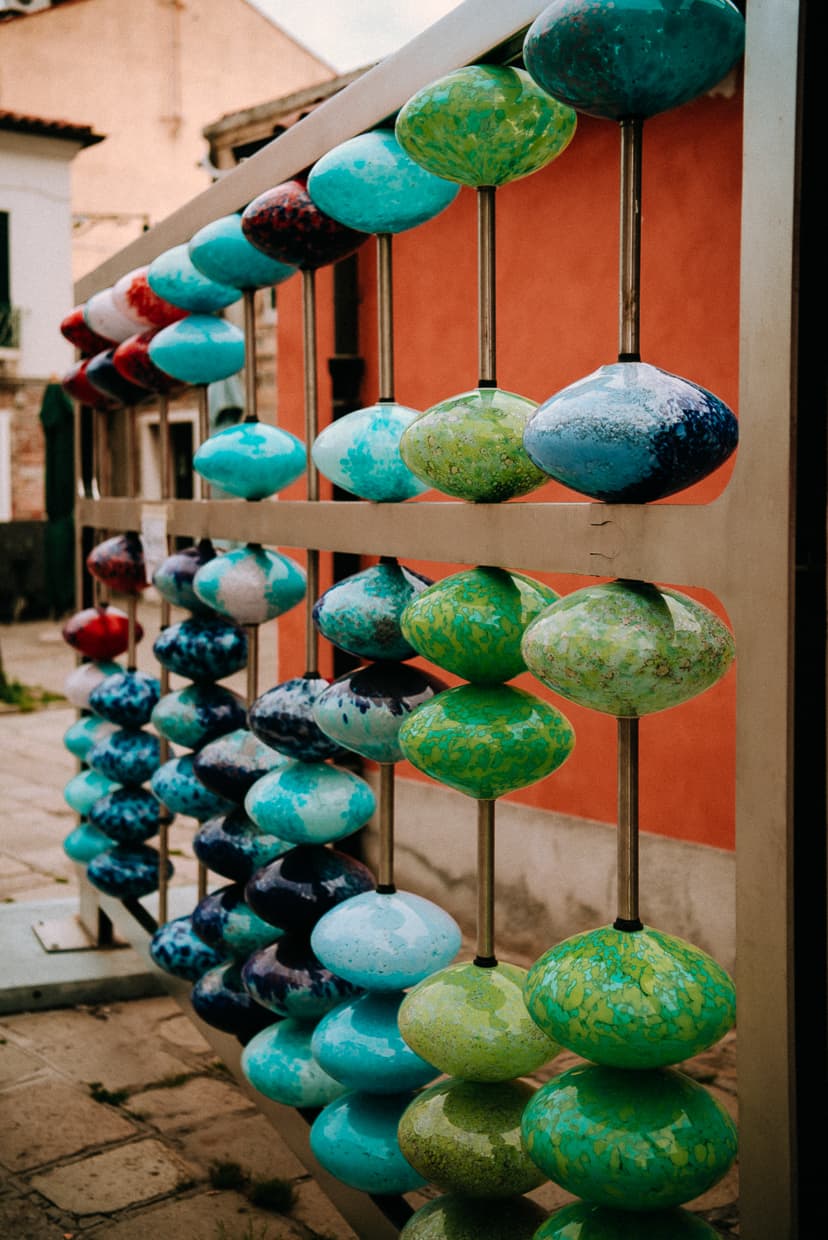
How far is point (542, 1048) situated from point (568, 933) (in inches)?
90.1

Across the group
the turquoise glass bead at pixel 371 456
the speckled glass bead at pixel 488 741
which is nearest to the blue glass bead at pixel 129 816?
the turquoise glass bead at pixel 371 456

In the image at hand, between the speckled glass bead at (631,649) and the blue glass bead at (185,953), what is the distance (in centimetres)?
139

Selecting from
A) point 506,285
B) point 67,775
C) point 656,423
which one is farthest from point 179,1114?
point 67,775

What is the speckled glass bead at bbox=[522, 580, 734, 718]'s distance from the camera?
0.98 m

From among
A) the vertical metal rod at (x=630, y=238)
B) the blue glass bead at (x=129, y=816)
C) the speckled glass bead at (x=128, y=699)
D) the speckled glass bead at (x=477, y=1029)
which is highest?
the vertical metal rod at (x=630, y=238)

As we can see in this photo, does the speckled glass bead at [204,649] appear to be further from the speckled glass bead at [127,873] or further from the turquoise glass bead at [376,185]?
the turquoise glass bead at [376,185]

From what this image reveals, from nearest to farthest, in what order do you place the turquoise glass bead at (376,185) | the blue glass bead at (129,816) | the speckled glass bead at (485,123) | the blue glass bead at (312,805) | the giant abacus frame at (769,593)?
the giant abacus frame at (769,593), the speckled glass bead at (485,123), the turquoise glass bead at (376,185), the blue glass bead at (312,805), the blue glass bead at (129,816)

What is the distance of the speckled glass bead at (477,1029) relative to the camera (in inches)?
50.0

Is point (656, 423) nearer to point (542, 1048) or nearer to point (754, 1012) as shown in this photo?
point (754, 1012)

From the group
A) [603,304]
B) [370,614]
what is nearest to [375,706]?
[370,614]

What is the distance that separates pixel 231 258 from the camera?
1.95 m

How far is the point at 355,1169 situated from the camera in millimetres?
1543

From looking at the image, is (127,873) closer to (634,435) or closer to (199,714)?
(199,714)

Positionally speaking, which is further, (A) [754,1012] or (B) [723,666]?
(B) [723,666]
